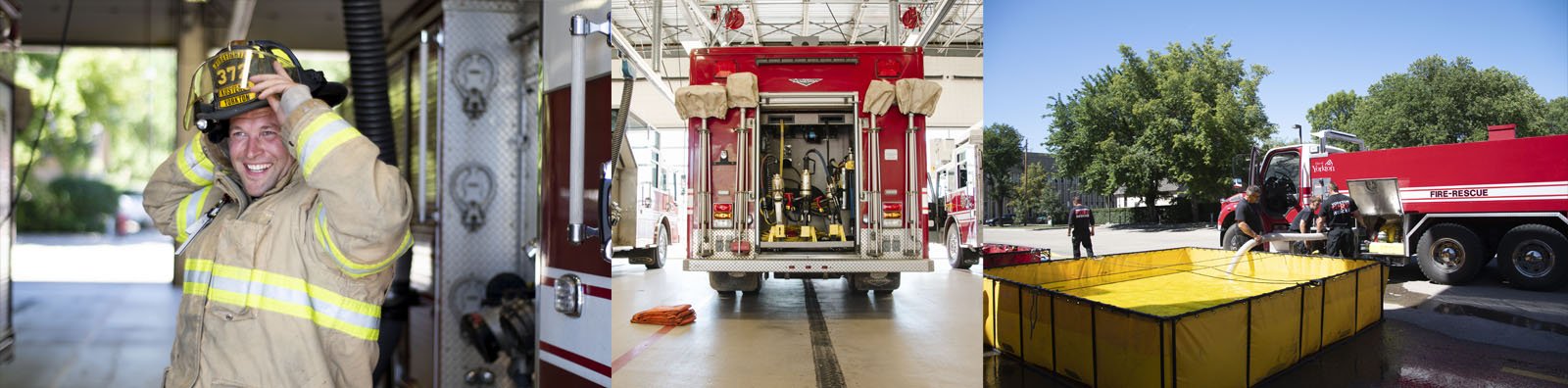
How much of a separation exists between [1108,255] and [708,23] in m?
3.81

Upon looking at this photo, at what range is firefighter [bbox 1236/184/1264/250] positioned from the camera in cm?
530

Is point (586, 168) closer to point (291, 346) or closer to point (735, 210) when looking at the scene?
point (291, 346)

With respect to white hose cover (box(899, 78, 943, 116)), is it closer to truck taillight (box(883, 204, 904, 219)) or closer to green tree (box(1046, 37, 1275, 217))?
green tree (box(1046, 37, 1275, 217))

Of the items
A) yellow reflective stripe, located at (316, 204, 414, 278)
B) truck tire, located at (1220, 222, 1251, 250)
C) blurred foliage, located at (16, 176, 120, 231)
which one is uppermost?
blurred foliage, located at (16, 176, 120, 231)

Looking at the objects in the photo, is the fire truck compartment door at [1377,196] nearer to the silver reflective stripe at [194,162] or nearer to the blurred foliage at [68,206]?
the silver reflective stripe at [194,162]

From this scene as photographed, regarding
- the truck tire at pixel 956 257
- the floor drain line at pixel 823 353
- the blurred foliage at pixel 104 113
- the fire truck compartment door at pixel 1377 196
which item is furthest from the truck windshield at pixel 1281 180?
the blurred foliage at pixel 104 113

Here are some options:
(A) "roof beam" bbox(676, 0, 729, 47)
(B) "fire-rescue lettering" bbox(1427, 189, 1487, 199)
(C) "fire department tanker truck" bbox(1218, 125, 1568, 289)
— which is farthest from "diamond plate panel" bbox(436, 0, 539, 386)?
(B) "fire-rescue lettering" bbox(1427, 189, 1487, 199)

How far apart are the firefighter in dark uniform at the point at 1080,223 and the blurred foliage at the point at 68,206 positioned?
3.87 meters

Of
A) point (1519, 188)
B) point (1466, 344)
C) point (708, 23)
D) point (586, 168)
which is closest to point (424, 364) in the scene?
point (586, 168)

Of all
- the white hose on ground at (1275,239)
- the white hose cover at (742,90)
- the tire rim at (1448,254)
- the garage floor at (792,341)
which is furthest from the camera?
the tire rim at (1448,254)

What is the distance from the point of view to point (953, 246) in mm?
7398

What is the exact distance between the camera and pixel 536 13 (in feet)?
6.13

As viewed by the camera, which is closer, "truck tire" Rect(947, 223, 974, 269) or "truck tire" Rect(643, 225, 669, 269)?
"truck tire" Rect(643, 225, 669, 269)

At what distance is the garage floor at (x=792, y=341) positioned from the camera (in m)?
3.43
